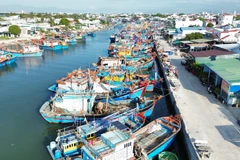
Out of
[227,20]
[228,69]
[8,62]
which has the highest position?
[227,20]

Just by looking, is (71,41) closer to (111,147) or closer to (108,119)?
(108,119)

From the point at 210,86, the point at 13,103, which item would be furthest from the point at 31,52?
the point at 210,86

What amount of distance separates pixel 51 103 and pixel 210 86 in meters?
15.4

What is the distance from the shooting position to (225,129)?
15289 millimetres

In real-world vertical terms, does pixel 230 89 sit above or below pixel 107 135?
above

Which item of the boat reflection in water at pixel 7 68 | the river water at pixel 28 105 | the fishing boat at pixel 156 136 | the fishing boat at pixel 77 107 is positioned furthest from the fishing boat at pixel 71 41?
the fishing boat at pixel 156 136

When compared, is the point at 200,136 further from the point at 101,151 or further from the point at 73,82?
the point at 73,82

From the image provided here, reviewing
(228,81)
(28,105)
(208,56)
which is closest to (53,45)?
(28,105)

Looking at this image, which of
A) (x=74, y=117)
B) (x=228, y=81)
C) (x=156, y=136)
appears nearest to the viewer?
(x=156, y=136)

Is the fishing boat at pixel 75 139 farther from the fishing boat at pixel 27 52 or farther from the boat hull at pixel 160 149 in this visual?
the fishing boat at pixel 27 52

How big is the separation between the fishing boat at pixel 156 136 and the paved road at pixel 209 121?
1000 mm

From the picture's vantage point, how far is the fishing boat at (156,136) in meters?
14.2

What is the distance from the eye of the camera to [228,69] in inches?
843

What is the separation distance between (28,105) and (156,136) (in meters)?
14.8
